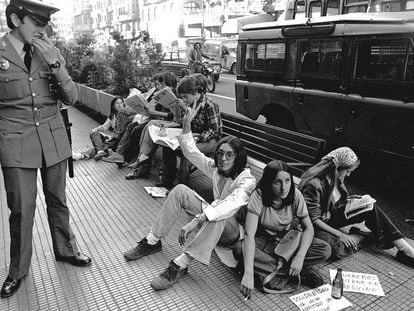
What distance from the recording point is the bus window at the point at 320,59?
18.1ft

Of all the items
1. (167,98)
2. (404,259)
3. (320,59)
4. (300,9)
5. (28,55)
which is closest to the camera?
(28,55)

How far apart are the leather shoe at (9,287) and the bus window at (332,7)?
6.77 metres

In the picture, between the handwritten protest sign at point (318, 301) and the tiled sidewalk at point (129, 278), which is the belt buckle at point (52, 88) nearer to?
the tiled sidewalk at point (129, 278)

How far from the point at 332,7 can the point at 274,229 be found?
5.67 metres

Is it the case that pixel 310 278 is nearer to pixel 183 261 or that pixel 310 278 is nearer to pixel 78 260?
pixel 183 261

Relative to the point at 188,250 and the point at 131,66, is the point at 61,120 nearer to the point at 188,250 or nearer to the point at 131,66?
the point at 188,250

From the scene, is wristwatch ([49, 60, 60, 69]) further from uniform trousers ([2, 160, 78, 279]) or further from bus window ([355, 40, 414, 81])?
bus window ([355, 40, 414, 81])

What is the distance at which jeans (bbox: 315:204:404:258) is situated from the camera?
321cm

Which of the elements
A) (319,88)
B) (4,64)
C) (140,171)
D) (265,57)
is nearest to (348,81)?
(319,88)

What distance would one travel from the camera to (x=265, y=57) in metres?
6.95

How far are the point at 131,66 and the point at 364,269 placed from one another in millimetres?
7836

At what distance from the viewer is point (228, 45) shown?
23.0m

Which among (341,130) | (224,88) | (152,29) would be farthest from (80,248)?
(152,29)

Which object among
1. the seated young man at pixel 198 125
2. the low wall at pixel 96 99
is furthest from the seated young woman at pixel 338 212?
the low wall at pixel 96 99
